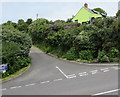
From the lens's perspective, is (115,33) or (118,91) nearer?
(118,91)

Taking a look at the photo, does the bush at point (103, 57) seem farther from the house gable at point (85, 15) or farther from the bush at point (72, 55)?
the house gable at point (85, 15)

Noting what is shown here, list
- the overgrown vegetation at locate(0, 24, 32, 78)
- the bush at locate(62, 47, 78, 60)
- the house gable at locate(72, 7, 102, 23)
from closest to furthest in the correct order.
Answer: the overgrown vegetation at locate(0, 24, 32, 78) → the bush at locate(62, 47, 78, 60) → the house gable at locate(72, 7, 102, 23)

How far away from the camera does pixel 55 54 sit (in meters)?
17.6

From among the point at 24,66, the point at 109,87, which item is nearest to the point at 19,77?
the point at 24,66

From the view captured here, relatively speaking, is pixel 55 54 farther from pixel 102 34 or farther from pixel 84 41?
pixel 102 34

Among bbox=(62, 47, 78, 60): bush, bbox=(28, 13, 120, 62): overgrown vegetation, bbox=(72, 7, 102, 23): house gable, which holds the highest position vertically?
bbox=(72, 7, 102, 23): house gable

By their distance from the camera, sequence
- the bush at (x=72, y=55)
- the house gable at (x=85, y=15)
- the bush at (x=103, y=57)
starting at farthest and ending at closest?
the house gable at (x=85, y=15)
the bush at (x=72, y=55)
the bush at (x=103, y=57)

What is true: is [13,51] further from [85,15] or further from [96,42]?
[85,15]

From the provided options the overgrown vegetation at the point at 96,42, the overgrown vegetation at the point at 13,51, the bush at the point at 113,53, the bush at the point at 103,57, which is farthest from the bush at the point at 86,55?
the overgrown vegetation at the point at 13,51

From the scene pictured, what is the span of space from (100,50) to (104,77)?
18.3 feet

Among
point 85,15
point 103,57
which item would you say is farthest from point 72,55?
point 85,15

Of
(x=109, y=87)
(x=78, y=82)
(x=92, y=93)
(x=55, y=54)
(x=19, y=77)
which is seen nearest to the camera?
(x=92, y=93)

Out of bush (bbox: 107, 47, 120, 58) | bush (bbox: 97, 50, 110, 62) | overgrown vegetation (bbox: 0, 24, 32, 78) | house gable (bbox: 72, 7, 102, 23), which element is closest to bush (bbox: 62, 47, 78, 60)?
bush (bbox: 97, 50, 110, 62)

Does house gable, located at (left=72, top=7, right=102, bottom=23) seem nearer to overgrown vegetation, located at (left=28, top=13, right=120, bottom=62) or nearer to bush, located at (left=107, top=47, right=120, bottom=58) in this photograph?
overgrown vegetation, located at (left=28, top=13, right=120, bottom=62)
